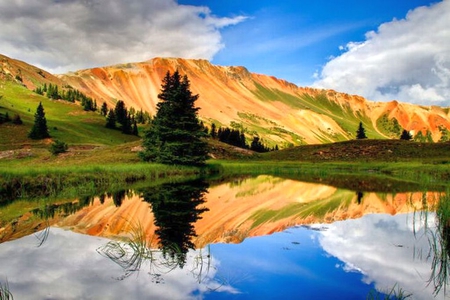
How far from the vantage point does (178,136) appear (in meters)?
49.4

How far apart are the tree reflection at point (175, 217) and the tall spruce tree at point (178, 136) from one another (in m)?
17.9

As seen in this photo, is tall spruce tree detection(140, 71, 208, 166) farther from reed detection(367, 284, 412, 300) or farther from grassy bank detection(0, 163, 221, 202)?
reed detection(367, 284, 412, 300)

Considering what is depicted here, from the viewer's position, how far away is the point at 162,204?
22.3 m

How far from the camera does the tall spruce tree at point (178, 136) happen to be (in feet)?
155

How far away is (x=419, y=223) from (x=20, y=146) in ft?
267

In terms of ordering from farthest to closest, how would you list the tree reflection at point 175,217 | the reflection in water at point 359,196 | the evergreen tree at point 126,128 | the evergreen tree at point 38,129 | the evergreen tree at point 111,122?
the evergreen tree at point 111,122 → the evergreen tree at point 126,128 → the evergreen tree at point 38,129 → the reflection in water at point 359,196 → the tree reflection at point 175,217

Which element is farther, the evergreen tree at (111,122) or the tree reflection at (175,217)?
the evergreen tree at (111,122)

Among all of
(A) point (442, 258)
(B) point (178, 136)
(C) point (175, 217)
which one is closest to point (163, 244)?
(C) point (175, 217)

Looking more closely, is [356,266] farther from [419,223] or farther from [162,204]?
[162,204]

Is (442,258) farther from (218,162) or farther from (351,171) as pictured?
(218,162)

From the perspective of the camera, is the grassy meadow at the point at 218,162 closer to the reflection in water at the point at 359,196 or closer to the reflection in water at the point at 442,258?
the reflection in water at the point at 359,196

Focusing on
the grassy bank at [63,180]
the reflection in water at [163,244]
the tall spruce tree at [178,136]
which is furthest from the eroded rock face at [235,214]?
the tall spruce tree at [178,136]

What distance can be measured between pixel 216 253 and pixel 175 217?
633 centimetres

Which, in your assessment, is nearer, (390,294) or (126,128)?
(390,294)
